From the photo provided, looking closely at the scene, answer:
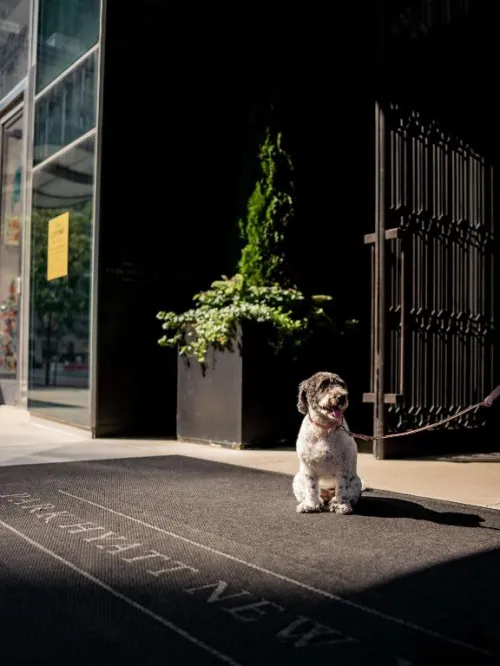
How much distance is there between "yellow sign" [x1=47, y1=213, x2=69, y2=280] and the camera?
30.7ft

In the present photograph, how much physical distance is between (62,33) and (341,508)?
799cm

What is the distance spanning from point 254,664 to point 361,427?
6509 millimetres

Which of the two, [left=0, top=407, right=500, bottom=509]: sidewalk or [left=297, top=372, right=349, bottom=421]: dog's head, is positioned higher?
[left=297, top=372, right=349, bottom=421]: dog's head

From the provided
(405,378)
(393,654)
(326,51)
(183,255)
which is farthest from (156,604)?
(326,51)

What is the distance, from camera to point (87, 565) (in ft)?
10.2

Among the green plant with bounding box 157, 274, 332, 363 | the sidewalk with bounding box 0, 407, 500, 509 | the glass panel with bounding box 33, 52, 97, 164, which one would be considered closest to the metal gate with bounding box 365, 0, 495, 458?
the sidewalk with bounding box 0, 407, 500, 509

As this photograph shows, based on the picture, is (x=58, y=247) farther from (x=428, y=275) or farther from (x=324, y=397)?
(x=324, y=397)

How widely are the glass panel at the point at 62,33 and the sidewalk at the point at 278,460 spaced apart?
4.79 meters

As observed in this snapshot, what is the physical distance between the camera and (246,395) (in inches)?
296

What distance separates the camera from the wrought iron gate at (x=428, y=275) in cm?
715

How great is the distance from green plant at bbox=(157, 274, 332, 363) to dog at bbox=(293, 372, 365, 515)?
338 centimetres

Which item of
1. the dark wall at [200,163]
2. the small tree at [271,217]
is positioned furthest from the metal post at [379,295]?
the small tree at [271,217]

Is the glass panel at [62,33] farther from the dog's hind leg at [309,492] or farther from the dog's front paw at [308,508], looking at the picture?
the dog's front paw at [308,508]

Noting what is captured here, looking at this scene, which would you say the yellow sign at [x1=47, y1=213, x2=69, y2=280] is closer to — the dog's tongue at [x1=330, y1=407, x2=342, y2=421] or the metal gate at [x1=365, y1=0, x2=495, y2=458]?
the metal gate at [x1=365, y1=0, x2=495, y2=458]
